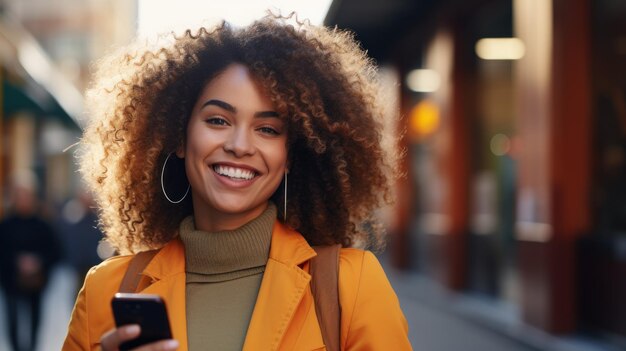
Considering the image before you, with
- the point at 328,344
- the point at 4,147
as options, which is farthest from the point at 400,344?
the point at 4,147

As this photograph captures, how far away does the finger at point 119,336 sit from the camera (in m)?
2.10

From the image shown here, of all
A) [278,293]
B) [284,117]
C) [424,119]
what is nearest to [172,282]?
[278,293]

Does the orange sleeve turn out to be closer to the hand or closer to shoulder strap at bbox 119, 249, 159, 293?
the hand

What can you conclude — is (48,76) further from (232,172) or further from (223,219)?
(232,172)

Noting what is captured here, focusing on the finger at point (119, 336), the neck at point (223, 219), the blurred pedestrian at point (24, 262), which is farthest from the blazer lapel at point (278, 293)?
the blurred pedestrian at point (24, 262)

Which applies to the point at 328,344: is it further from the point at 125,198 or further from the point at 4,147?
the point at 4,147

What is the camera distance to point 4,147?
18.4 metres

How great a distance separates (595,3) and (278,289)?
20.3ft

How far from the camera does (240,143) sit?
2.43 meters

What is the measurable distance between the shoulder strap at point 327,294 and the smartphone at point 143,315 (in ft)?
1.43

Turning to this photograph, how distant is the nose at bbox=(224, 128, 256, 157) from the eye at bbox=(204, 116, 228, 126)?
0.05 m

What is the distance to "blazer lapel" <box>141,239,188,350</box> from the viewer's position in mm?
2400

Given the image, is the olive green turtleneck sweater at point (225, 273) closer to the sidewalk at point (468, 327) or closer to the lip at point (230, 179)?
the lip at point (230, 179)

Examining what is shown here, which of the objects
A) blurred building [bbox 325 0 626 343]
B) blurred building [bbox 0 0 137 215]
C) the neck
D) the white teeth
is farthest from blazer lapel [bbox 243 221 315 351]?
blurred building [bbox 0 0 137 215]
